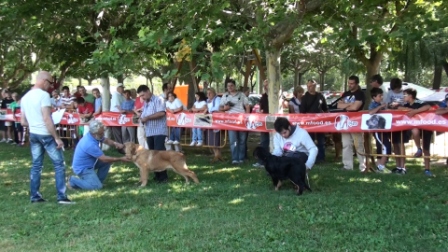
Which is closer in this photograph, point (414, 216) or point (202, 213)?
point (414, 216)

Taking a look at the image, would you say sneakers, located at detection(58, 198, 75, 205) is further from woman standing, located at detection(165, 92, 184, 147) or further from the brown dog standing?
→ woman standing, located at detection(165, 92, 184, 147)

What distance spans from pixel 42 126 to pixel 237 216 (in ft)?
9.59

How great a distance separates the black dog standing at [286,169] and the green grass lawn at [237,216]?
7.2 inches

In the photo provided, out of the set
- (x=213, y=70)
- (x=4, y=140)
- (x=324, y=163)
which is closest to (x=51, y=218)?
(x=213, y=70)

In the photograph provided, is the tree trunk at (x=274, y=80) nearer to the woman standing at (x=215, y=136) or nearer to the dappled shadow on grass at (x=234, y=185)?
the dappled shadow on grass at (x=234, y=185)

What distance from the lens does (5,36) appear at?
1856 centimetres

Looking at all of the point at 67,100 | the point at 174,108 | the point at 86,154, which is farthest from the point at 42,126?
the point at 67,100

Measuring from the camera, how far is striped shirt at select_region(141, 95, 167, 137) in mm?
8383

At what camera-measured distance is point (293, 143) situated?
24.2ft

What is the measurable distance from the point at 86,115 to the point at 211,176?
5838 millimetres

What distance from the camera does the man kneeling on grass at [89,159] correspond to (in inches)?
308

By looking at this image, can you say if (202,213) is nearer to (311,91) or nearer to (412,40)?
(412,40)

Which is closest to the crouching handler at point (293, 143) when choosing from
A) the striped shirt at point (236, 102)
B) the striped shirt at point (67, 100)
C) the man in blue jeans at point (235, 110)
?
the man in blue jeans at point (235, 110)

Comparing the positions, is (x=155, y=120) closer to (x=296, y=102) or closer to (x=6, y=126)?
(x=296, y=102)
